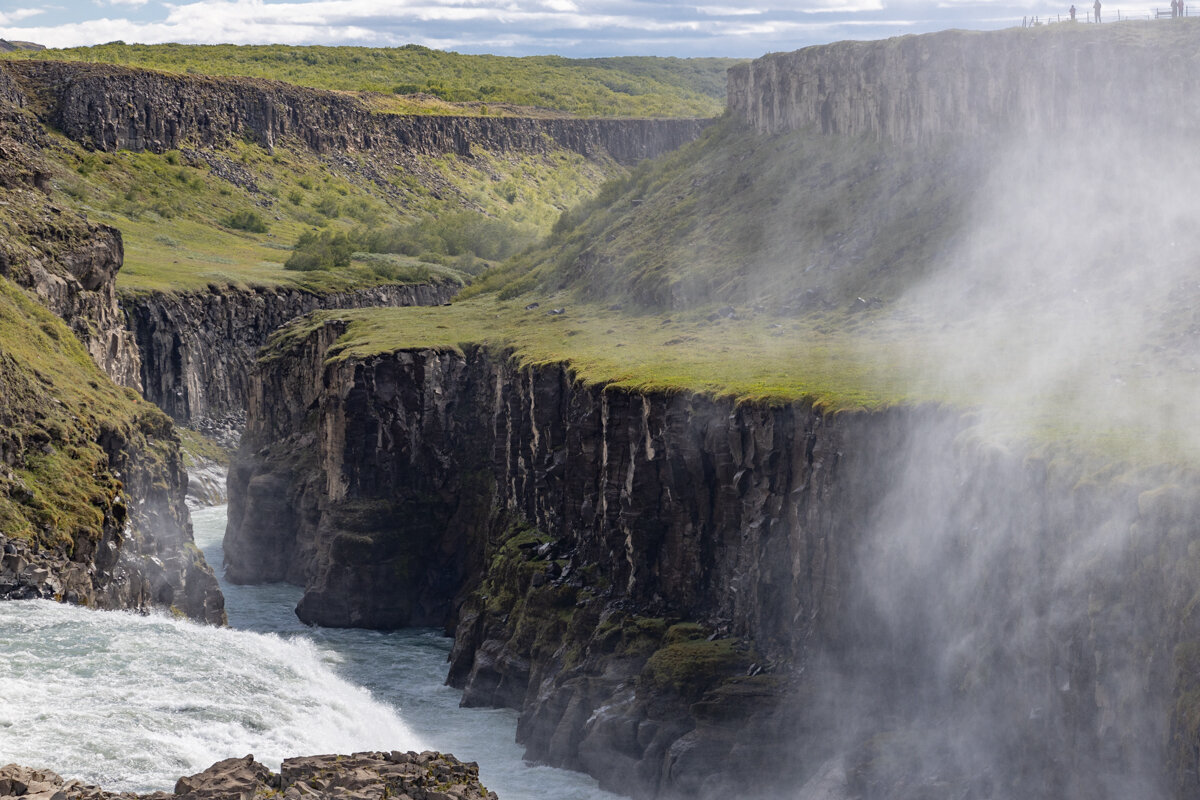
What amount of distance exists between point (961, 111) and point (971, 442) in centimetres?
4744

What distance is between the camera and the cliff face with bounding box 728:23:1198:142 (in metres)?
88.5

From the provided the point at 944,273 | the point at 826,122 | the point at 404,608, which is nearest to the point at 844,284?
the point at 944,273

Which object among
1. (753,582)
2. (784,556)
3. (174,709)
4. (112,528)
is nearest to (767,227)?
(753,582)

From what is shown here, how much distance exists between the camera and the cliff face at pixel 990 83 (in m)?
88.5

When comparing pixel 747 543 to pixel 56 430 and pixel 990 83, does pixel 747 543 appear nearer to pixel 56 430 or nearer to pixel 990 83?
pixel 56 430

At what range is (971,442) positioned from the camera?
203 ft

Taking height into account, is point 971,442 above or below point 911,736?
above

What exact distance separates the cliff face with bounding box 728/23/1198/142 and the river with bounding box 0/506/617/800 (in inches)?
1781

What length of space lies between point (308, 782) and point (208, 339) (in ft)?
428

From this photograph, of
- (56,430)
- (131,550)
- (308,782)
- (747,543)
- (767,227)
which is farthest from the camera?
(767,227)

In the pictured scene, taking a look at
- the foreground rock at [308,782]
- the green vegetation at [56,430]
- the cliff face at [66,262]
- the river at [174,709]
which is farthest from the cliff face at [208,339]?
the foreground rock at [308,782]

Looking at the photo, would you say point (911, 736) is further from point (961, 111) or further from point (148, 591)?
point (961, 111)

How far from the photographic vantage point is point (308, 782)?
4288 cm

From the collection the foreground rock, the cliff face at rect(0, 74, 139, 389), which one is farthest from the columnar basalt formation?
the foreground rock
